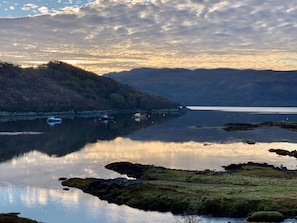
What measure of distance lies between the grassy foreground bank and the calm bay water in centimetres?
228

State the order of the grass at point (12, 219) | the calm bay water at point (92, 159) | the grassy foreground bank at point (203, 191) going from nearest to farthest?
the grass at point (12, 219) → the grassy foreground bank at point (203, 191) → the calm bay water at point (92, 159)

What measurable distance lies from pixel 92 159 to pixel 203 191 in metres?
44.4

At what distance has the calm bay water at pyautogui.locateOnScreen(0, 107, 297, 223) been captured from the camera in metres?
53.9

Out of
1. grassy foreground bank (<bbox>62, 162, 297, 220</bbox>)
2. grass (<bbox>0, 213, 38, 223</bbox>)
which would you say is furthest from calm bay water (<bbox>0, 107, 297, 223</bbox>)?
grass (<bbox>0, 213, 38, 223</bbox>)

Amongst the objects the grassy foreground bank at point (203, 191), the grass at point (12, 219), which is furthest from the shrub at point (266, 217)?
the grass at point (12, 219)

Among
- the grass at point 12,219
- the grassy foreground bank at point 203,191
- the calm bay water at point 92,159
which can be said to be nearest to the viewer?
the grass at point 12,219

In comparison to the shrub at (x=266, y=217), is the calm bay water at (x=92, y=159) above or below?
below

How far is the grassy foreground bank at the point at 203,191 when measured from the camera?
171ft

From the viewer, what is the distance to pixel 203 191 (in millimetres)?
59219

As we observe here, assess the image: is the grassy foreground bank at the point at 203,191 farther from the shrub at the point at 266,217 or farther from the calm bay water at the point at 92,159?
the calm bay water at the point at 92,159

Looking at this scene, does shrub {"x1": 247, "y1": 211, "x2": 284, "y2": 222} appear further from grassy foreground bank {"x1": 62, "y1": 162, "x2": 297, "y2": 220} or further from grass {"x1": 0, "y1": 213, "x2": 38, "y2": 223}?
grass {"x1": 0, "y1": 213, "x2": 38, "y2": 223}

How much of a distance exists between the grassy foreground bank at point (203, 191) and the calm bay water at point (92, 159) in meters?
2.28

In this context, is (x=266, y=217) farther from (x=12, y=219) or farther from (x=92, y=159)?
(x=92, y=159)

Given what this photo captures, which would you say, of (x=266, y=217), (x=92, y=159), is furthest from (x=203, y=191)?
(x=92, y=159)
